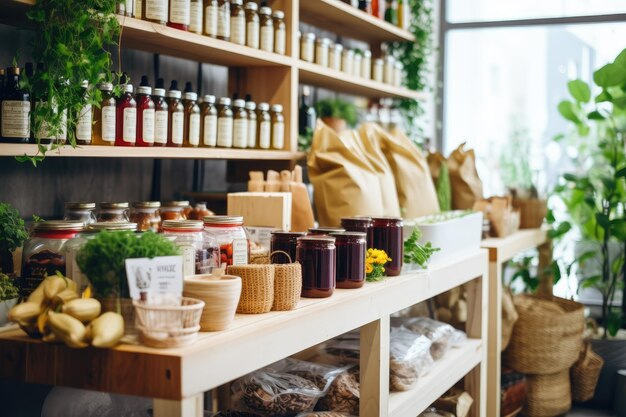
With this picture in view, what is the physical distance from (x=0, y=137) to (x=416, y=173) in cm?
165

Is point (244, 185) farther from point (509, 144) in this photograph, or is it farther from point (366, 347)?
point (509, 144)

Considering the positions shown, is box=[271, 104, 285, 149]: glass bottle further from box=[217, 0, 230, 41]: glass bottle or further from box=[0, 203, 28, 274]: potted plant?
box=[0, 203, 28, 274]: potted plant

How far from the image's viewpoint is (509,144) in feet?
15.6

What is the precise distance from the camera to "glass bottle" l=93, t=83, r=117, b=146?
6.84 feet

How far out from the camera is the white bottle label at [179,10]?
2.32m

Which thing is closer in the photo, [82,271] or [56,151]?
[82,271]

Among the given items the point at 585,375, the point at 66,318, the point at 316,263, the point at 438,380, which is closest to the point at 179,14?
the point at 316,263

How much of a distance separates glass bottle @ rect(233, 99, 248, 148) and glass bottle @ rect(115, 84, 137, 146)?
53cm

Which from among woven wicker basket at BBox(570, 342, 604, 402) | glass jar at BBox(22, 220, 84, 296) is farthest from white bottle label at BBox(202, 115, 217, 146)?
woven wicker basket at BBox(570, 342, 604, 402)

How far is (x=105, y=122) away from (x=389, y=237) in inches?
32.5

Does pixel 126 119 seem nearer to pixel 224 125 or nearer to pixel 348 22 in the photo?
pixel 224 125

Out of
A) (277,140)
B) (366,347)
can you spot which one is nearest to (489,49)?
(277,140)

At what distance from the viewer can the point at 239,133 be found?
105 inches

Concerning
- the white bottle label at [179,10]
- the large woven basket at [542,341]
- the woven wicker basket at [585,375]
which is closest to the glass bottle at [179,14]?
the white bottle label at [179,10]
